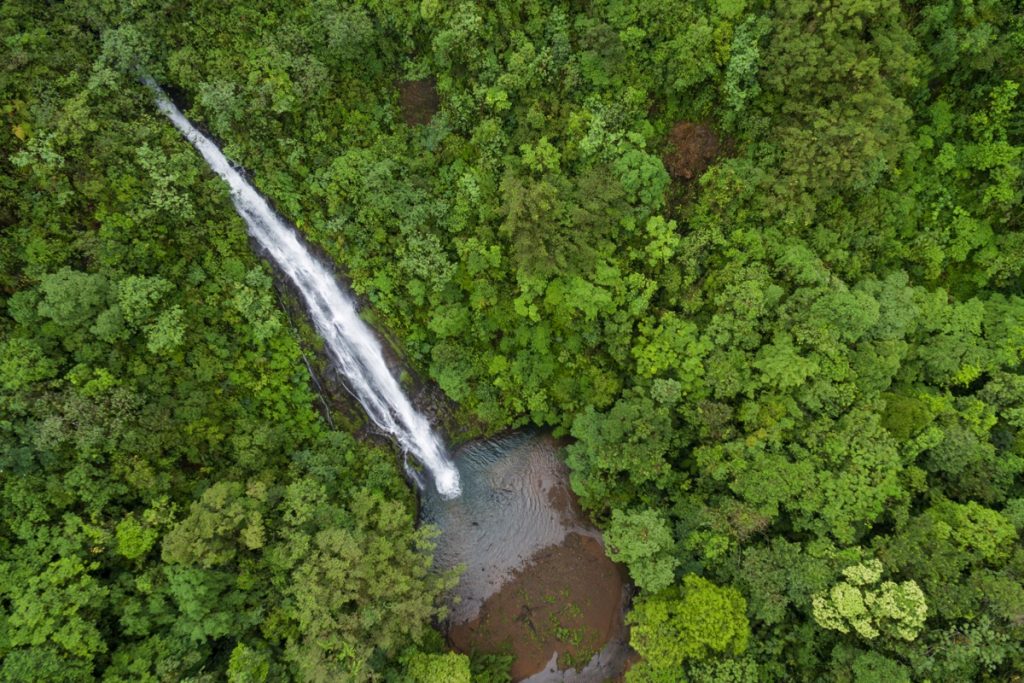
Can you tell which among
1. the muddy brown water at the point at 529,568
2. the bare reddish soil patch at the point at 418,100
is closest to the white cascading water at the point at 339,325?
the muddy brown water at the point at 529,568

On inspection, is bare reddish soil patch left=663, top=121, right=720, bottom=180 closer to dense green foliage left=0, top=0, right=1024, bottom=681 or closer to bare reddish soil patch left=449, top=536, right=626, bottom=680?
dense green foliage left=0, top=0, right=1024, bottom=681

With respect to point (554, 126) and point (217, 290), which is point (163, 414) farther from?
point (554, 126)

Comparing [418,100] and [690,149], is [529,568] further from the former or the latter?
[418,100]

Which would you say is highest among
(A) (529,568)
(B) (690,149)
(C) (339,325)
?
(C) (339,325)

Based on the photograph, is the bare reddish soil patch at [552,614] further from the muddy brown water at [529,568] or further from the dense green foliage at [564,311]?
the dense green foliage at [564,311]

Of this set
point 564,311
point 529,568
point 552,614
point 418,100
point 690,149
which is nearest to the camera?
point 690,149

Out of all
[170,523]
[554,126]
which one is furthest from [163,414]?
[554,126]

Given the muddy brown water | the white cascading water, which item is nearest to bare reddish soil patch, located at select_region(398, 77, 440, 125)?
the white cascading water

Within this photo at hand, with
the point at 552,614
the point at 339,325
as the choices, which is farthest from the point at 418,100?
the point at 552,614
